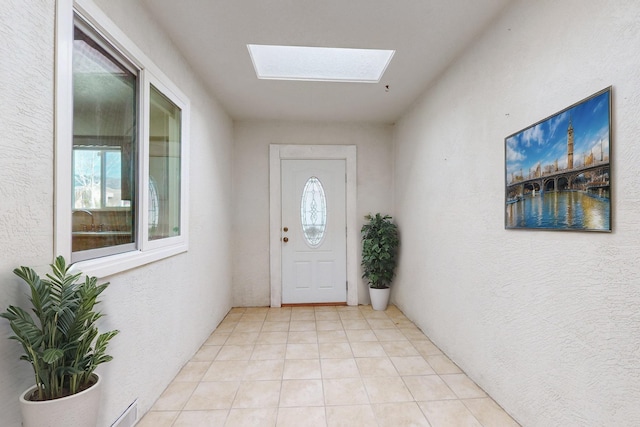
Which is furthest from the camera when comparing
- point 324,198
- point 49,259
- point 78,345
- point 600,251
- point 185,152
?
point 324,198

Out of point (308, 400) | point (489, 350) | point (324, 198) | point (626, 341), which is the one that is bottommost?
point (308, 400)

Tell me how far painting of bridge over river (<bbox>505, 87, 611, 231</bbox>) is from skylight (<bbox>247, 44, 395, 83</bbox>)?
1.56 m

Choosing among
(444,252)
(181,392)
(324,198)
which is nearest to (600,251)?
(444,252)

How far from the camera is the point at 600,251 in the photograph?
125 centimetres

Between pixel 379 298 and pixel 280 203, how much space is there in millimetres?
1798

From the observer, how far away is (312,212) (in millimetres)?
4086

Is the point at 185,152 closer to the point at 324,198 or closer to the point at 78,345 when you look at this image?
the point at 78,345

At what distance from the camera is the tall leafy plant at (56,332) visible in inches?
35.6

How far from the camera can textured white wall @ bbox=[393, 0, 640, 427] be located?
1.17m

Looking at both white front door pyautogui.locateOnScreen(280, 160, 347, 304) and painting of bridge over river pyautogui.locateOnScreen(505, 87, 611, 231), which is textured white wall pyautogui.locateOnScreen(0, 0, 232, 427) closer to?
white front door pyautogui.locateOnScreen(280, 160, 347, 304)

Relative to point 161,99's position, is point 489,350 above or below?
below

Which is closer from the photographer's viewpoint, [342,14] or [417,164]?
[342,14]

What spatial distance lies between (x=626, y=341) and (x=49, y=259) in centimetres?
225

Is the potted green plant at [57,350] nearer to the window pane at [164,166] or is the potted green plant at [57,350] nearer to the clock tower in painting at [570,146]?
the window pane at [164,166]
